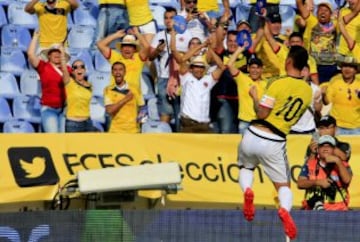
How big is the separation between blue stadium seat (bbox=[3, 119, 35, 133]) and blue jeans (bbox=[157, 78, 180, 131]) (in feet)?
5.28

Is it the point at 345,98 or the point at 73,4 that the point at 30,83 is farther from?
the point at 345,98

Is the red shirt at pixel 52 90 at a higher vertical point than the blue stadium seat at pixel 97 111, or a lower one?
higher

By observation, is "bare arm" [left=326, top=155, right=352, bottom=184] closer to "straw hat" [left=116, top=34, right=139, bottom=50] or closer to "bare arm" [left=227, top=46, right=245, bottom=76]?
"bare arm" [left=227, top=46, right=245, bottom=76]

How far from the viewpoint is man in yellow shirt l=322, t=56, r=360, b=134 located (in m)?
14.7

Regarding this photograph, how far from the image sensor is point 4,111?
1496 centimetres

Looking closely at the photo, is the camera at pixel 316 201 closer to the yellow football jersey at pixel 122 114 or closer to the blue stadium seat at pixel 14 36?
the yellow football jersey at pixel 122 114

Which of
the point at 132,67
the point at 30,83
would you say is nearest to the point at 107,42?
the point at 132,67

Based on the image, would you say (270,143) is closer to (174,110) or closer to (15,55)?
(174,110)

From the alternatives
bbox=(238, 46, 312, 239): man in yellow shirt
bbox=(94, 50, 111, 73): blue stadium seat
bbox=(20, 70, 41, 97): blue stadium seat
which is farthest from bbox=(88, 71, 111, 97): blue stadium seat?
bbox=(238, 46, 312, 239): man in yellow shirt

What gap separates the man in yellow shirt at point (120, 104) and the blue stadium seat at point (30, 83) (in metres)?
1.20

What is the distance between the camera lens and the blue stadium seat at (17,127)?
14.6 m

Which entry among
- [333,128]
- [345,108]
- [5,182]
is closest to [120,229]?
[5,182]

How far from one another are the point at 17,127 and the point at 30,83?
82cm

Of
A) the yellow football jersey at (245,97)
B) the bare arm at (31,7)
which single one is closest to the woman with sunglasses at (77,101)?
the bare arm at (31,7)
